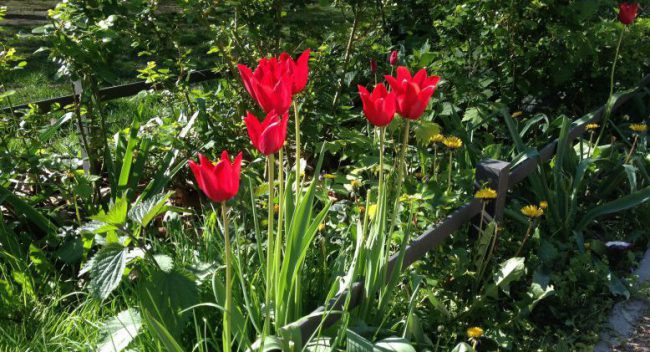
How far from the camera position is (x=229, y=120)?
3.37m

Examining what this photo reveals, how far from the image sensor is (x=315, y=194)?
2732 mm

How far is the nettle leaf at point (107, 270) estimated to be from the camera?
1886 mm

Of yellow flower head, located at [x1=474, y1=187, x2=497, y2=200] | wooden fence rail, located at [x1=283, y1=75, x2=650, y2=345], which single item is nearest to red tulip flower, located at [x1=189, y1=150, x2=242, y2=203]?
wooden fence rail, located at [x1=283, y1=75, x2=650, y2=345]

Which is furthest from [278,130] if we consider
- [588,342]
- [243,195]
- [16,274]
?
[588,342]

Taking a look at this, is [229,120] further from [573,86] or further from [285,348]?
[573,86]

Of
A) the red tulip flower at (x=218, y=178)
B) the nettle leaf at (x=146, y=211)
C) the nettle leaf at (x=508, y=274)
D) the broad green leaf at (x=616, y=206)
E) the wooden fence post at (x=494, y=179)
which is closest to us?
the red tulip flower at (x=218, y=178)

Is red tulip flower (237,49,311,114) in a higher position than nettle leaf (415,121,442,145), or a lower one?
higher

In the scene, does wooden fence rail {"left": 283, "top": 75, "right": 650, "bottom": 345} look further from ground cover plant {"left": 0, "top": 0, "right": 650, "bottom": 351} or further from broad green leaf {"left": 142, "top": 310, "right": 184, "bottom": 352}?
broad green leaf {"left": 142, "top": 310, "right": 184, "bottom": 352}

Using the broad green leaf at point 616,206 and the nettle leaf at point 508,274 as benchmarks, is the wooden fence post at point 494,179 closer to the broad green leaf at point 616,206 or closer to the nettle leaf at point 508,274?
the nettle leaf at point 508,274

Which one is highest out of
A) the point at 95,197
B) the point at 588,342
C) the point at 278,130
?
the point at 278,130

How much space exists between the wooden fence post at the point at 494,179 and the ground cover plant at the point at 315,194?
26mm

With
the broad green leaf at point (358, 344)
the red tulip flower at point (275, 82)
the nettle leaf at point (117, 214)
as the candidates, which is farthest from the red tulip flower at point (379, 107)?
the nettle leaf at point (117, 214)

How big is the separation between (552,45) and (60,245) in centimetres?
287

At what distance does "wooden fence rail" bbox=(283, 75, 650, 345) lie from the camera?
1892 mm
